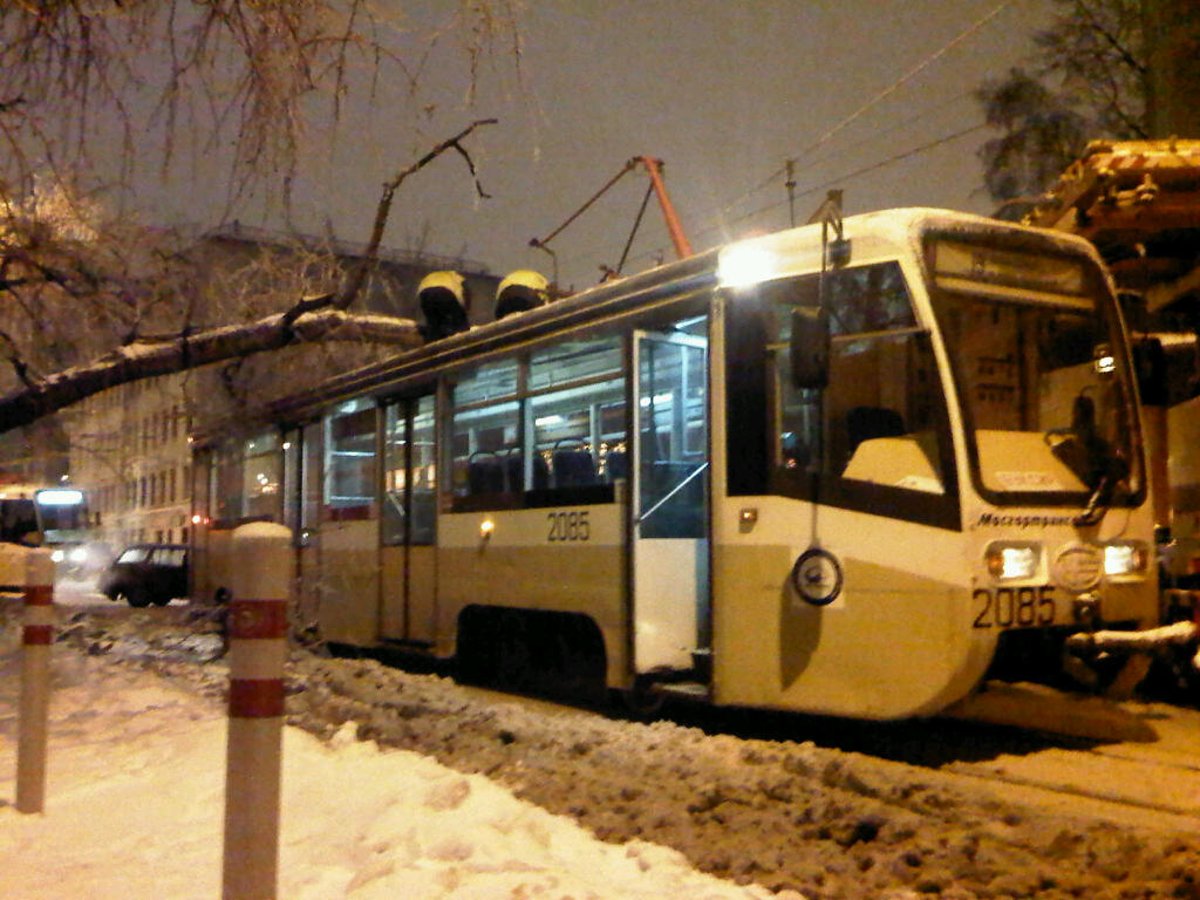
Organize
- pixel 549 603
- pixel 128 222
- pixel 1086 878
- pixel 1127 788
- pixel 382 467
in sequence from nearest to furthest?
pixel 1086 878
pixel 1127 788
pixel 549 603
pixel 382 467
pixel 128 222

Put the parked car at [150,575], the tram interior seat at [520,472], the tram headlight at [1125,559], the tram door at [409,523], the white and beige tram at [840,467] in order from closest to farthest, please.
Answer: the white and beige tram at [840,467] < the tram headlight at [1125,559] < the tram interior seat at [520,472] < the tram door at [409,523] < the parked car at [150,575]

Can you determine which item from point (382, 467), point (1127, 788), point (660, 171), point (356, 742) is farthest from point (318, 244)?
point (1127, 788)

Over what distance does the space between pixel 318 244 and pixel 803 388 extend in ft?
50.6

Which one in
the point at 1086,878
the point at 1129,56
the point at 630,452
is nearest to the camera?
the point at 1086,878

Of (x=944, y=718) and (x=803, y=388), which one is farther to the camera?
(x=944, y=718)

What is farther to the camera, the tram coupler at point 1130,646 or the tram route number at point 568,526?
the tram route number at point 568,526

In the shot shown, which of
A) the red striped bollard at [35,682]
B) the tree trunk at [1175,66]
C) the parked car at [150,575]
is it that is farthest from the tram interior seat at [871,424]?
the parked car at [150,575]

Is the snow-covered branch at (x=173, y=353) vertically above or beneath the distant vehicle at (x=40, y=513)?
above

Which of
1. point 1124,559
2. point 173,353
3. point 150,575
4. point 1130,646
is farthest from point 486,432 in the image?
point 150,575

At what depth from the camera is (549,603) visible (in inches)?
350

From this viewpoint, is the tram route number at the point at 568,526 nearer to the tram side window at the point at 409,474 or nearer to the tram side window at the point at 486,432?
the tram side window at the point at 486,432

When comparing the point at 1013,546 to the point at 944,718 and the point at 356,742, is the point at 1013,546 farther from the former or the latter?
the point at 356,742

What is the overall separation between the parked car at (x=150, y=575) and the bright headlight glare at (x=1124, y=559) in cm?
2193

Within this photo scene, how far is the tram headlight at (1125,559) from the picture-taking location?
7.02 m
